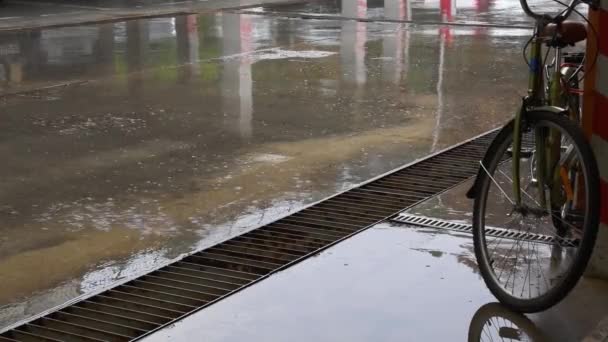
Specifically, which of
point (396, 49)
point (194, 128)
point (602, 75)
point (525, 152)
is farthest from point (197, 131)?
point (396, 49)

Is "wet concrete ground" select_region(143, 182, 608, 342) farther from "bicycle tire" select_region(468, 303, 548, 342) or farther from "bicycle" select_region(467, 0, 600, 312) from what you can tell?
"bicycle" select_region(467, 0, 600, 312)

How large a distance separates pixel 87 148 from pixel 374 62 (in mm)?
5016

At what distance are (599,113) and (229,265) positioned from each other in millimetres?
1987

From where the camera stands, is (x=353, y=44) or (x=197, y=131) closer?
(x=197, y=131)

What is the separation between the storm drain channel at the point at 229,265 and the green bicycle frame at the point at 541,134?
135cm

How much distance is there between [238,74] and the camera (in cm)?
1102

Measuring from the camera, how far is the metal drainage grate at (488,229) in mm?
4768

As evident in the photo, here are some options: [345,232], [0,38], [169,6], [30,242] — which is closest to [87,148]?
[30,242]

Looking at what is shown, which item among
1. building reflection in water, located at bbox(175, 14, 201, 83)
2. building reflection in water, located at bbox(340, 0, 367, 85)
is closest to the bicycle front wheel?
building reflection in water, located at bbox(340, 0, 367, 85)

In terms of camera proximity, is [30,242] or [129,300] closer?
[129,300]

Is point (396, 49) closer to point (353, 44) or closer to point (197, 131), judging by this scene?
point (353, 44)

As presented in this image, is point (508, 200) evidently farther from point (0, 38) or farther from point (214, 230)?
point (0, 38)

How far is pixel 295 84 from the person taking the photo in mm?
10312

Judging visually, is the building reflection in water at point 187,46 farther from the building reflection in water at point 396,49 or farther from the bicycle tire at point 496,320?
the bicycle tire at point 496,320
